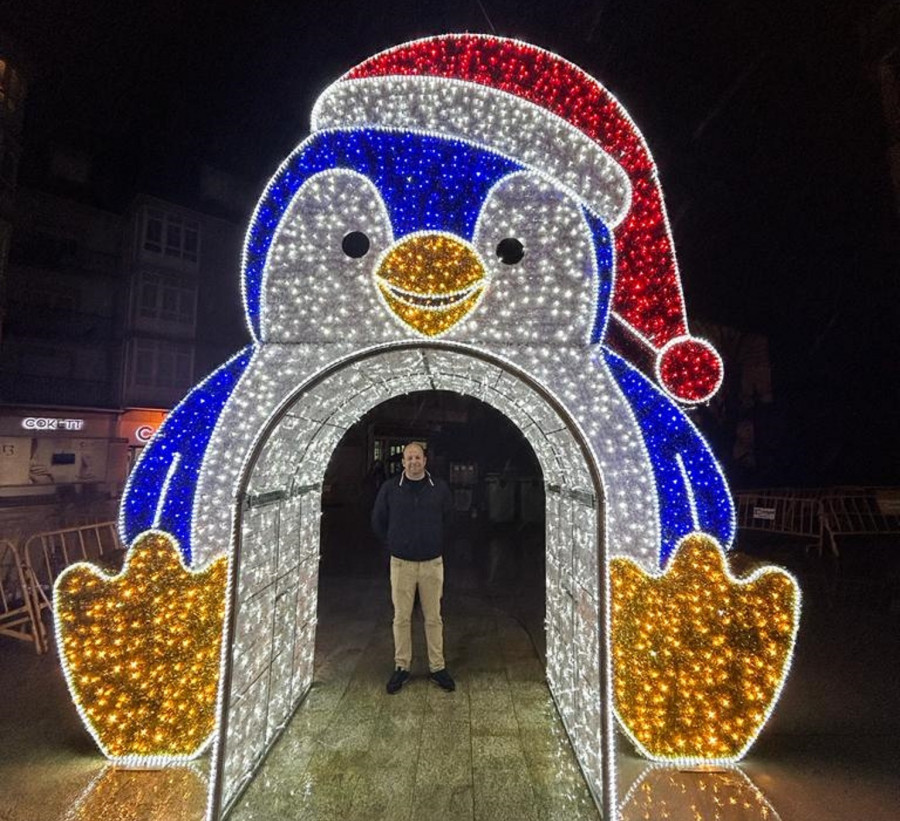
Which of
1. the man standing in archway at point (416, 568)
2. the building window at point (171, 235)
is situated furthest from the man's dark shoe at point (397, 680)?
the building window at point (171, 235)

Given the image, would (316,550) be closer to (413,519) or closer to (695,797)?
(413,519)

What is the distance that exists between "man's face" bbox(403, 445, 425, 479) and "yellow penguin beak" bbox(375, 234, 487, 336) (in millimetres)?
1441

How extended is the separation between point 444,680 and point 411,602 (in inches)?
29.1

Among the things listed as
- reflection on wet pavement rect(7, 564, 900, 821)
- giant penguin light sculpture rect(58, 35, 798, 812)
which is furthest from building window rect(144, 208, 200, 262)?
giant penguin light sculpture rect(58, 35, 798, 812)

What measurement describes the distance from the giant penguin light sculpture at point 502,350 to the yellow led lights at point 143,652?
8cm

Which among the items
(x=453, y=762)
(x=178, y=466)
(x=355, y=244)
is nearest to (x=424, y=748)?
(x=453, y=762)

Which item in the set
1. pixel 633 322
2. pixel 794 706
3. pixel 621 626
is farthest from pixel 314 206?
pixel 794 706

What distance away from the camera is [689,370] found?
3525 millimetres

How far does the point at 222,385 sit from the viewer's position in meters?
3.43

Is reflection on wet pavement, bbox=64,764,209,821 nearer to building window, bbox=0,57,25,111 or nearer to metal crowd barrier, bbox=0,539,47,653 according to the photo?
metal crowd barrier, bbox=0,539,47,653

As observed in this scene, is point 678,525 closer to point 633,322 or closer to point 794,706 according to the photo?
point 633,322

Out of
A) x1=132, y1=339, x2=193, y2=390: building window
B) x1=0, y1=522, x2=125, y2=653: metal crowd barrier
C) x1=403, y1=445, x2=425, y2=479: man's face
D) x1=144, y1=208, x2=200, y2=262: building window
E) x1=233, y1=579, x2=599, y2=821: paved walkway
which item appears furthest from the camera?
x1=144, y1=208, x2=200, y2=262: building window

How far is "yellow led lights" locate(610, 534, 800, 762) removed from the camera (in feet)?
10.4

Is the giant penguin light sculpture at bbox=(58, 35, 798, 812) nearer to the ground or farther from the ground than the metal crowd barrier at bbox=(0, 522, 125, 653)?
farther from the ground
